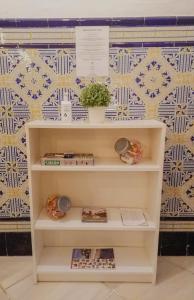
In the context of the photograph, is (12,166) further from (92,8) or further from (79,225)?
(92,8)

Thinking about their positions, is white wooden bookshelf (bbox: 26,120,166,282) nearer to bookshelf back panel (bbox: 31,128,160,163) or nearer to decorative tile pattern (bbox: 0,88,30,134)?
bookshelf back panel (bbox: 31,128,160,163)

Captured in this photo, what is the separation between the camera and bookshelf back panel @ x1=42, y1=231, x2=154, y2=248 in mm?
1802

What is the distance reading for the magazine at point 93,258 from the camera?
1.60m

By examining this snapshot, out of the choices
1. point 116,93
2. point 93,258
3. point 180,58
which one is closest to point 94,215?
point 93,258

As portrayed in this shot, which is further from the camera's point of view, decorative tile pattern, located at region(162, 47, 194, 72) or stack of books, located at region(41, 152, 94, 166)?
decorative tile pattern, located at region(162, 47, 194, 72)

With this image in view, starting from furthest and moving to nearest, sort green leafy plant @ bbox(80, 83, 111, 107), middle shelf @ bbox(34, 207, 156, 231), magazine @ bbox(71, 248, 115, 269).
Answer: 1. magazine @ bbox(71, 248, 115, 269)
2. middle shelf @ bbox(34, 207, 156, 231)
3. green leafy plant @ bbox(80, 83, 111, 107)

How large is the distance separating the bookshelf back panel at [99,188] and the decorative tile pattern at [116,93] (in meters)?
0.16

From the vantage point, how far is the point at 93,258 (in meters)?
Answer: 1.66

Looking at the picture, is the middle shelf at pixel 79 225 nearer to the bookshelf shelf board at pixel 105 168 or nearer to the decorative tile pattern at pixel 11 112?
the bookshelf shelf board at pixel 105 168

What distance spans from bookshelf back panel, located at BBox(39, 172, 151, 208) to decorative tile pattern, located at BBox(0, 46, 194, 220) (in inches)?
6.4

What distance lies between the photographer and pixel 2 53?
1.57 meters

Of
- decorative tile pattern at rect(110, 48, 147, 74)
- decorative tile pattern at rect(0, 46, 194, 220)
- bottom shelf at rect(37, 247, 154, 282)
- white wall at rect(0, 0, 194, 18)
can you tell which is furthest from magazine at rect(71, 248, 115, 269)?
white wall at rect(0, 0, 194, 18)

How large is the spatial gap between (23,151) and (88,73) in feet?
2.14

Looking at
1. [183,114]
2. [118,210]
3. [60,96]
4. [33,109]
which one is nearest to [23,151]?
[33,109]
